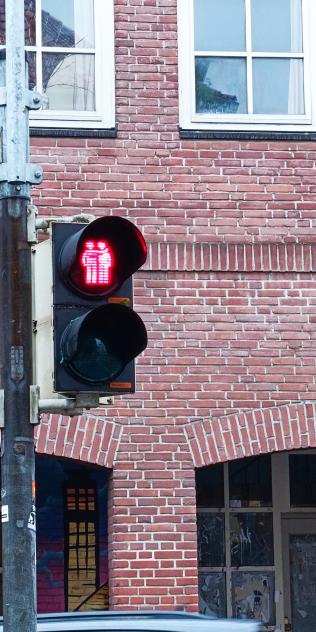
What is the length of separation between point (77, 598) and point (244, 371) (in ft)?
10.8

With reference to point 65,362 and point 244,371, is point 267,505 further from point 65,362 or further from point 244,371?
point 65,362

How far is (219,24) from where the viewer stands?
12703mm

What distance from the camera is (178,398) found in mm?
12047

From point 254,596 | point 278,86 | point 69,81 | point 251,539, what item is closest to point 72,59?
point 69,81

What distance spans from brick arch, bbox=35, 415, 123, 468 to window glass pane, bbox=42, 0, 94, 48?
329 cm

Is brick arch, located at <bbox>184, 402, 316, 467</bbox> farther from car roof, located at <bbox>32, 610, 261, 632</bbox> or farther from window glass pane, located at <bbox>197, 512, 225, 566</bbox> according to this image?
car roof, located at <bbox>32, 610, 261, 632</bbox>

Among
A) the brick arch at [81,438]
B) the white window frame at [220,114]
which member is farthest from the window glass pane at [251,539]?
the white window frame at [220,114]

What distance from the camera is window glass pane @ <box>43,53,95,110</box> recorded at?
1238 cm

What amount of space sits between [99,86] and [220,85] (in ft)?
3.53

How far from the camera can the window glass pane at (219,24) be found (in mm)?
12672

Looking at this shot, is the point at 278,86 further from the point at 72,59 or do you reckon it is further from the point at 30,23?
the point at 30,23

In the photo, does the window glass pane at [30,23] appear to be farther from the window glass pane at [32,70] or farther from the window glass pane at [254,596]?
the window glass pane at [254,596]

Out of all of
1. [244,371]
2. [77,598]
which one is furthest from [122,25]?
[77,598]

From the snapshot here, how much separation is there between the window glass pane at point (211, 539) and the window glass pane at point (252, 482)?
0.95 feet
